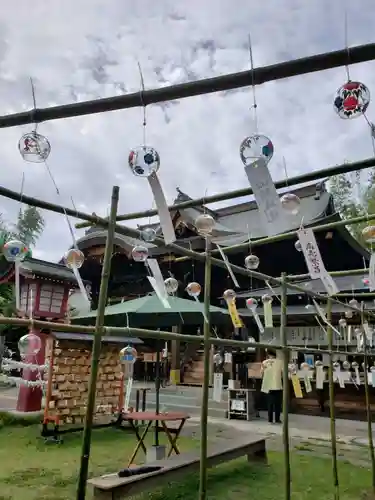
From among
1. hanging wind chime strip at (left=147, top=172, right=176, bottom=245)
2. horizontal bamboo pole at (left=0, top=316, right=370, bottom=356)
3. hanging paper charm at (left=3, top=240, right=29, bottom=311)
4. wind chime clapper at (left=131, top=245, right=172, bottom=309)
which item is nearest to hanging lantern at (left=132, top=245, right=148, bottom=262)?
wind chime clapper at (left=131, top=245, right=172, bottom=309)

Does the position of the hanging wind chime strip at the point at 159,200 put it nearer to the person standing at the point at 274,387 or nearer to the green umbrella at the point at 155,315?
the green umbrella at the point at 155,315

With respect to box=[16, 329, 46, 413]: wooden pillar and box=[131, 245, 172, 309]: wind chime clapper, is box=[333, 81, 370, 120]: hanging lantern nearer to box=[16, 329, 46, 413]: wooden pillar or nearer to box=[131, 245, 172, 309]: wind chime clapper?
box=[131, 245, 172, 309]: wind chime clapper

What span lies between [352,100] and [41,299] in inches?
319

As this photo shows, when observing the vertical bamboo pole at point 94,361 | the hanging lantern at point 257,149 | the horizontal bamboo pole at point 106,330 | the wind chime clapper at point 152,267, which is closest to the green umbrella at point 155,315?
the horizontal bamboo pole at point 106,330

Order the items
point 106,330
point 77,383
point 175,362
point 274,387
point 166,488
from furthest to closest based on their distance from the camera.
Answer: point 175,362, point 274,387, point 77,383, point 166,488, point 106,330

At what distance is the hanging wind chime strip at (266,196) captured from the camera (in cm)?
191

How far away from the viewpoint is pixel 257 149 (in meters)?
1.91

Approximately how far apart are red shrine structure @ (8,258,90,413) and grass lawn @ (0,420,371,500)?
1750 mm

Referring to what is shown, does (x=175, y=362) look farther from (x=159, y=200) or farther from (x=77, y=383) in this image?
(x=159, y=200)

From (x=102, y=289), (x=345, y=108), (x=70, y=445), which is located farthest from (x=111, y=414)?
(x=345, y=108)

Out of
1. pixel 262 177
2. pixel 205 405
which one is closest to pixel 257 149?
pixel 262 177

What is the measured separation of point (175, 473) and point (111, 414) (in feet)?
13.6

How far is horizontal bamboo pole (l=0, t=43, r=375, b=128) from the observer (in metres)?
1.42

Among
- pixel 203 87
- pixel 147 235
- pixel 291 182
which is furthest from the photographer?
pixel 147 235
